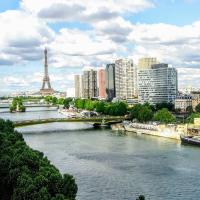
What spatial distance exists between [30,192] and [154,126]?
34.0 m

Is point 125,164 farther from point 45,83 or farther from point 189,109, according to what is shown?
point 45,83

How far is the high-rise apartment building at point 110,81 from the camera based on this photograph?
394 feet

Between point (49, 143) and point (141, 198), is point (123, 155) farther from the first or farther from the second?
point (141, 198)

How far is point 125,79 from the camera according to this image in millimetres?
114312

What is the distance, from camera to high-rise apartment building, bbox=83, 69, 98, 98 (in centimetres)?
→ 14005

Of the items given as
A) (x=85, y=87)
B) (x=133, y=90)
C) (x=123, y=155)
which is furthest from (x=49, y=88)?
(x=123, y=155)

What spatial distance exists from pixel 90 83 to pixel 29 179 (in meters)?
126

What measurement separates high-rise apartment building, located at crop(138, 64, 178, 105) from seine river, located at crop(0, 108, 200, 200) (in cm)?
5060

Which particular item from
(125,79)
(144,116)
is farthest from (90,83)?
(144,116)

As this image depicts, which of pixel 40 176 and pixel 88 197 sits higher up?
pixel 40 176

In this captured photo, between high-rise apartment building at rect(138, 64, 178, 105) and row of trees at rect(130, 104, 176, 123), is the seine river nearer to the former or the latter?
row of trees at rect(130, 104, 176, 123)

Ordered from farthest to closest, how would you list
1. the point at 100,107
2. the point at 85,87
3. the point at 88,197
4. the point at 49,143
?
1. the point at 85,87
2. the point at 100,107
3. the point at 49,143
4. the point at 88,197

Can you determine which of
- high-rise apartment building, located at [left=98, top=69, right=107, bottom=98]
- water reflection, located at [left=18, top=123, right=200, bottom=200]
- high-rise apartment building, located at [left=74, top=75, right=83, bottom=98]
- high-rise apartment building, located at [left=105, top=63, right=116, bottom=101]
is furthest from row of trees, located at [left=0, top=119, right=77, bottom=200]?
high-rise apartment building, located at [left=74, top=75, right=83, bottom=98]

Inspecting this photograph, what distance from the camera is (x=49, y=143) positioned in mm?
39344
